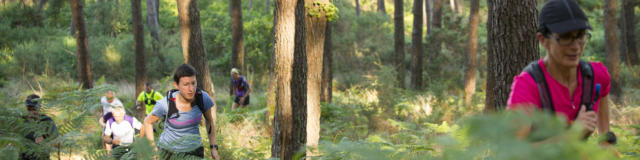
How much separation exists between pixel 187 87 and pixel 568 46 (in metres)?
3.76

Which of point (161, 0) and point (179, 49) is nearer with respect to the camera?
point (179, 49)

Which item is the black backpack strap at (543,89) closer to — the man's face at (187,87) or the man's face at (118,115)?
the man's face at (187,87)

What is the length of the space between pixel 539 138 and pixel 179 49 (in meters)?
29.6

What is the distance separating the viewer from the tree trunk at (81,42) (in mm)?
14747

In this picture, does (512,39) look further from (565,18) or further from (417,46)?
(417,46)

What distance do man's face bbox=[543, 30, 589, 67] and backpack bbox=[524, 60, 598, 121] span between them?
0.11 meters

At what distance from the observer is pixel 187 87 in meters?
5.27

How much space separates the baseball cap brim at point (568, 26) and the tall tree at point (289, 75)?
5.08 m

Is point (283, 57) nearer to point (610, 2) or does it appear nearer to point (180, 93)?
point (180, 93)

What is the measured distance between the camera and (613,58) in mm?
16297

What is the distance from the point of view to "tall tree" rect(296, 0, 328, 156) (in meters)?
9.52

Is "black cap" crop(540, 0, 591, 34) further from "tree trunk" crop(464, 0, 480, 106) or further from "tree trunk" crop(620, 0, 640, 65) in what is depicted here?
"tree trunk" crop(620, 0, 640, 65)

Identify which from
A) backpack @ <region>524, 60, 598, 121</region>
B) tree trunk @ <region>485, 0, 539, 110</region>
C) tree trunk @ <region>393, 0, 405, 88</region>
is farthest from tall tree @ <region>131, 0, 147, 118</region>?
backpack @ <region>524, 60, 598, 121</region>

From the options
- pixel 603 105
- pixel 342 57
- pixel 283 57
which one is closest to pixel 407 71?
pixel 342 57
